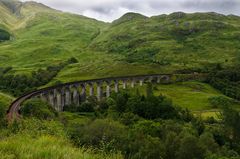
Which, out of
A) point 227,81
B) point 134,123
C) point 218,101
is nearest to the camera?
point 134,123

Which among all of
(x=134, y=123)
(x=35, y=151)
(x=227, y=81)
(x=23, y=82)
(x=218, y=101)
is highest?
(x=35, y=151)

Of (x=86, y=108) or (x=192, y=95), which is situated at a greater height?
(x=192, y=95)

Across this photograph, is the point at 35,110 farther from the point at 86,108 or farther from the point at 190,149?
the point at 86,108

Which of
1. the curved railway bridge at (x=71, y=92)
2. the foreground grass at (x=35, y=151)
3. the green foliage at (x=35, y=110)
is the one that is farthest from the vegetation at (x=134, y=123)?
the curved railway bridge at (x=71, y=92)

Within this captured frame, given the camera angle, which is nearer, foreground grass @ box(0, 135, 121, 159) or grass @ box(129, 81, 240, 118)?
foreground grass @ box(0, 135, 121, 159)

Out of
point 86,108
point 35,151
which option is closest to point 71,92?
point 86,108

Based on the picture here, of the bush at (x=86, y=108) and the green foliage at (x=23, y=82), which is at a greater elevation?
the green foliage at (x=23, y=82)

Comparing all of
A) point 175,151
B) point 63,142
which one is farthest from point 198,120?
point 63,142

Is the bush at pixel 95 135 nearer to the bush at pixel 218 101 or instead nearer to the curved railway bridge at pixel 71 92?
the curved railway bridge at pixel 71 92

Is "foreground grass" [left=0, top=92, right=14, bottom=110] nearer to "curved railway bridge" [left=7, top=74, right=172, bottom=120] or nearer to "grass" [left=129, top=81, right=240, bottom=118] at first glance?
"curved railway bridge" [left=7, top=74, right=172, bottom=120]

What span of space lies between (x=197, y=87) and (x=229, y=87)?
17660 millimetres

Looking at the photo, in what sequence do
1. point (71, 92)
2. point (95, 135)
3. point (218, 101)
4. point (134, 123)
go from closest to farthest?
point (95, 135), point (134, 123), point (218, 101), point (71, 92)

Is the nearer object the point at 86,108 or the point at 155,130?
the point at 155,130

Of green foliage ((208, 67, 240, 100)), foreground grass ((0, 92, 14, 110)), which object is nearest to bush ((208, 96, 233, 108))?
green foliage ((208, 67, 240, 100))
